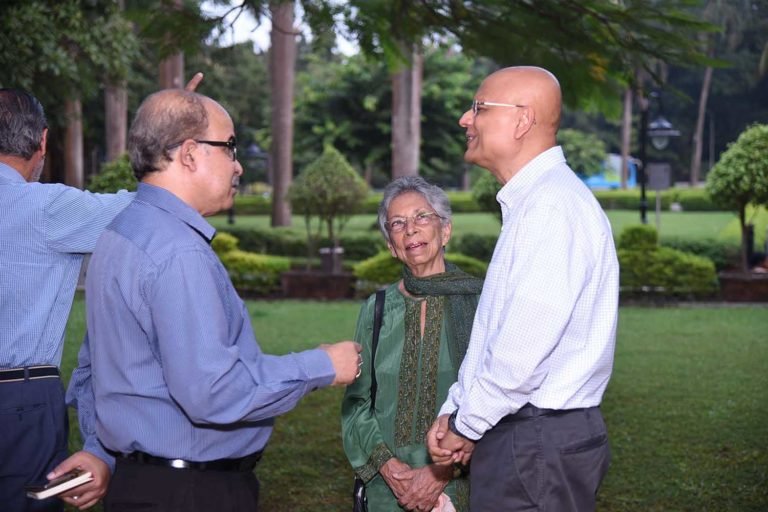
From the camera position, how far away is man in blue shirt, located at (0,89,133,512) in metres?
3.37

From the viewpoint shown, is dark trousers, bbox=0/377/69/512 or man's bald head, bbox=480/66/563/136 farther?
dark trousers, bbox=0/377/69/512

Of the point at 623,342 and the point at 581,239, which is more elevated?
the point at 581,239

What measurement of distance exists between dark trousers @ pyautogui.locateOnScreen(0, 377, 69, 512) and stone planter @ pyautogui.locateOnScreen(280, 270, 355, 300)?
15119 mm

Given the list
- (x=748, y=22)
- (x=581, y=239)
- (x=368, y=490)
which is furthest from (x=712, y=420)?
(x=748, y=22)

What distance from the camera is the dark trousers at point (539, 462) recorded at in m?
2.91

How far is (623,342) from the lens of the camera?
13.3m

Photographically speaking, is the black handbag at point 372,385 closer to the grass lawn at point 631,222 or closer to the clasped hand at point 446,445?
the clasped hand at point 446,445

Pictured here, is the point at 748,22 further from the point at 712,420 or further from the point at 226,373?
the point at 226,373

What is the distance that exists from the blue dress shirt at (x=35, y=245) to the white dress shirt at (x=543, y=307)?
1.30 metres

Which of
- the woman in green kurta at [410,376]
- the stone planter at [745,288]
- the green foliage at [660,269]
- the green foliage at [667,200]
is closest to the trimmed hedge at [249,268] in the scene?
the green foliage at [660,269]

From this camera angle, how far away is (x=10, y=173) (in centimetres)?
348

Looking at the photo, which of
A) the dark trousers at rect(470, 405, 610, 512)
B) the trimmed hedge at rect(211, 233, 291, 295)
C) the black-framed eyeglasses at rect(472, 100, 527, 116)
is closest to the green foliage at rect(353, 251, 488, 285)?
the trimmed hedge at rect(211, 233, 291, 295)

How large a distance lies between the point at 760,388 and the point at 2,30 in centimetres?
838

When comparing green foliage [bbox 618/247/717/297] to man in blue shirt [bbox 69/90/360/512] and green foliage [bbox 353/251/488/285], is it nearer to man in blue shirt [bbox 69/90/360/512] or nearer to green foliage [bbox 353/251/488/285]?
green foliage [bbox 353/251/488/285]
